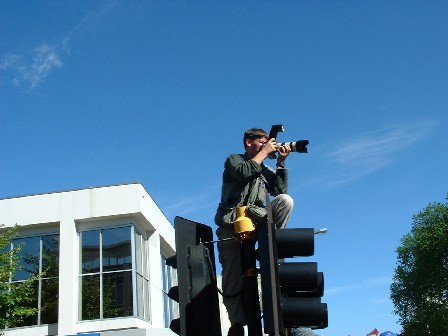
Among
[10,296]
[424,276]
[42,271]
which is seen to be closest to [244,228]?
[10,296]

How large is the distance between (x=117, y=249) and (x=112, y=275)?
102cm

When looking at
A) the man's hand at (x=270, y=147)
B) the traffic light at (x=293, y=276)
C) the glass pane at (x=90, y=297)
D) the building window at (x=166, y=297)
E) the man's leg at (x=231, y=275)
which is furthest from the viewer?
the building window at (x=166, y=297)

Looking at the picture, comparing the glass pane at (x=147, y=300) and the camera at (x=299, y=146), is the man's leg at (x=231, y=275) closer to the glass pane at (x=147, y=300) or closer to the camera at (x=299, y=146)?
the camera at (x=299, y=146)

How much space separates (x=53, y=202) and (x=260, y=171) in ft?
69.1

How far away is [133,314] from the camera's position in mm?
22844

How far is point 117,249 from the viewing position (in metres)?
23.7

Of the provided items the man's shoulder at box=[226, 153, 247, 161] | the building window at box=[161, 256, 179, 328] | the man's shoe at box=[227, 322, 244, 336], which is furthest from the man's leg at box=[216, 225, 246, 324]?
the building window at box=[161, 256, 179, 328]

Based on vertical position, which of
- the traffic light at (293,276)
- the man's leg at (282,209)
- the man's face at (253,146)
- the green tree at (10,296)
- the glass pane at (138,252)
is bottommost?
the traffic light at (293,276)

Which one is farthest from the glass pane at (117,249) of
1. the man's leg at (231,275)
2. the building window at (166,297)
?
the man's leg at (231,275)

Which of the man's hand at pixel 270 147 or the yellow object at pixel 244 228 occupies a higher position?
the man's hand at pixel 270 147

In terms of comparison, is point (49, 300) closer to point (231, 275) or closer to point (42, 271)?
point (42, 271)

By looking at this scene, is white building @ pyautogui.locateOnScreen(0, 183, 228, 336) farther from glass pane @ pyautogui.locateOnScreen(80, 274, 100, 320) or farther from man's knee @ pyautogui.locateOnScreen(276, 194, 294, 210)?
man's knee @ pyautogui.locateOnScreen(276, 194, 294, 210)

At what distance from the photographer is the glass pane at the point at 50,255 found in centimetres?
2395

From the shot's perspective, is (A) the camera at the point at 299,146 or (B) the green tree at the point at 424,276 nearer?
(A) the camera at the point at 299,146
